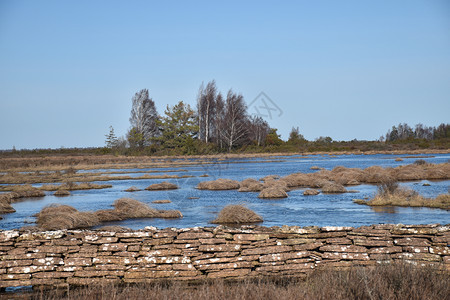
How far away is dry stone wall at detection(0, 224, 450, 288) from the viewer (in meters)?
8.54

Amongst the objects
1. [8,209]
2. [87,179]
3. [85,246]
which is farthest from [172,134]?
[85,246]

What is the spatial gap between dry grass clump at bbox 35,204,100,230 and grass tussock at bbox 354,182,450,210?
45.8 ft

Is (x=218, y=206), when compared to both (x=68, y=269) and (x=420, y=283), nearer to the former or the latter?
(x=68, y=269)

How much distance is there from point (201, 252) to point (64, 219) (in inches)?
439

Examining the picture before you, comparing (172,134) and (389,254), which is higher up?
(172,134)

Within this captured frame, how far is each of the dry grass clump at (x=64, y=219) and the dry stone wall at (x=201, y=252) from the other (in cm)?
863

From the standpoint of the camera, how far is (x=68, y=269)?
8.66 m

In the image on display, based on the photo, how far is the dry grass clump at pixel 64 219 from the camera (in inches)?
693

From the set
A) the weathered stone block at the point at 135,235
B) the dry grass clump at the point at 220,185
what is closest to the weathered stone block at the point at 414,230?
the weathered stone block at the point at 135,235

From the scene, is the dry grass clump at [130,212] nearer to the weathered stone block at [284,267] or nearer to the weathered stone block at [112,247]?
the weathered stone block at [112,247]

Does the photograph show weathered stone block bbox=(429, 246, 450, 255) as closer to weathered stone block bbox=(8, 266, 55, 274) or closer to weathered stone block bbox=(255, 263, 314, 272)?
weathered stone block bbox=(255, 263, 314, 272)

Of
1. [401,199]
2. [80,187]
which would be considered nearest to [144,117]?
[80,187]

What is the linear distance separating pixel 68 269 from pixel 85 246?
520 millimetres

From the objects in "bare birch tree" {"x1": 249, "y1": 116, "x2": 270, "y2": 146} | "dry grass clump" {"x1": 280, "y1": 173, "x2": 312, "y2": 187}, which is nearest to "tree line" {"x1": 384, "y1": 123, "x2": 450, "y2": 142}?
"bare birch tree" {"x1": 249, "y1": 116, "x2": 270, "y2": 146}
